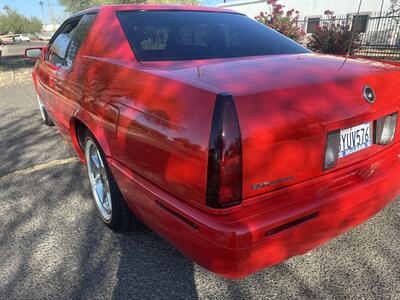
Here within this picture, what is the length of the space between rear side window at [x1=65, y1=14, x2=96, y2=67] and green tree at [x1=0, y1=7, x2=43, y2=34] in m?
88.7

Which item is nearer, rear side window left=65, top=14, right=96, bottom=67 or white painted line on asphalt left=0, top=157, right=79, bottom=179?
rear side window left=65, top=14, right=96, bottom=67

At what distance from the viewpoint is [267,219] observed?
159cm

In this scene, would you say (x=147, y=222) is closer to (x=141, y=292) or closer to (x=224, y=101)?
(x=141, y=292)

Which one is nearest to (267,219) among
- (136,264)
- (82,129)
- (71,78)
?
(136,264)

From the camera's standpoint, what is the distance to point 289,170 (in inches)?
66.1

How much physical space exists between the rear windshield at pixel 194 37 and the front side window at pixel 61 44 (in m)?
1.01

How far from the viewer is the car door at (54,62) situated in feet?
11.4

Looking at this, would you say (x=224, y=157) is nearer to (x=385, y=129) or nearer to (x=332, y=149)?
(x=332, y=149)

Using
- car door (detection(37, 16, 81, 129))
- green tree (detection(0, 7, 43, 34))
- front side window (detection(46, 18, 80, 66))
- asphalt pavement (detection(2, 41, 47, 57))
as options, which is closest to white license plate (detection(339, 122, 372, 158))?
car door (detection(37, 16, 81, 129))

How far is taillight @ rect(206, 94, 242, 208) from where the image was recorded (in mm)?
1501

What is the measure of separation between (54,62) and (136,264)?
2.38m

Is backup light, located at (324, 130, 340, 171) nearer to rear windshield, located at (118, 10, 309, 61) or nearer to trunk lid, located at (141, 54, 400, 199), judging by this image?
trunk lid, located at (141, 54, 400, 199)

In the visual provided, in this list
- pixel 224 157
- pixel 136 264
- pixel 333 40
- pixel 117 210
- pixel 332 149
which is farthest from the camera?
pixel 333 40

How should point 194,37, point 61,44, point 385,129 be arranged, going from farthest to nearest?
point 61,44 < point 194,37 < point 385,129
